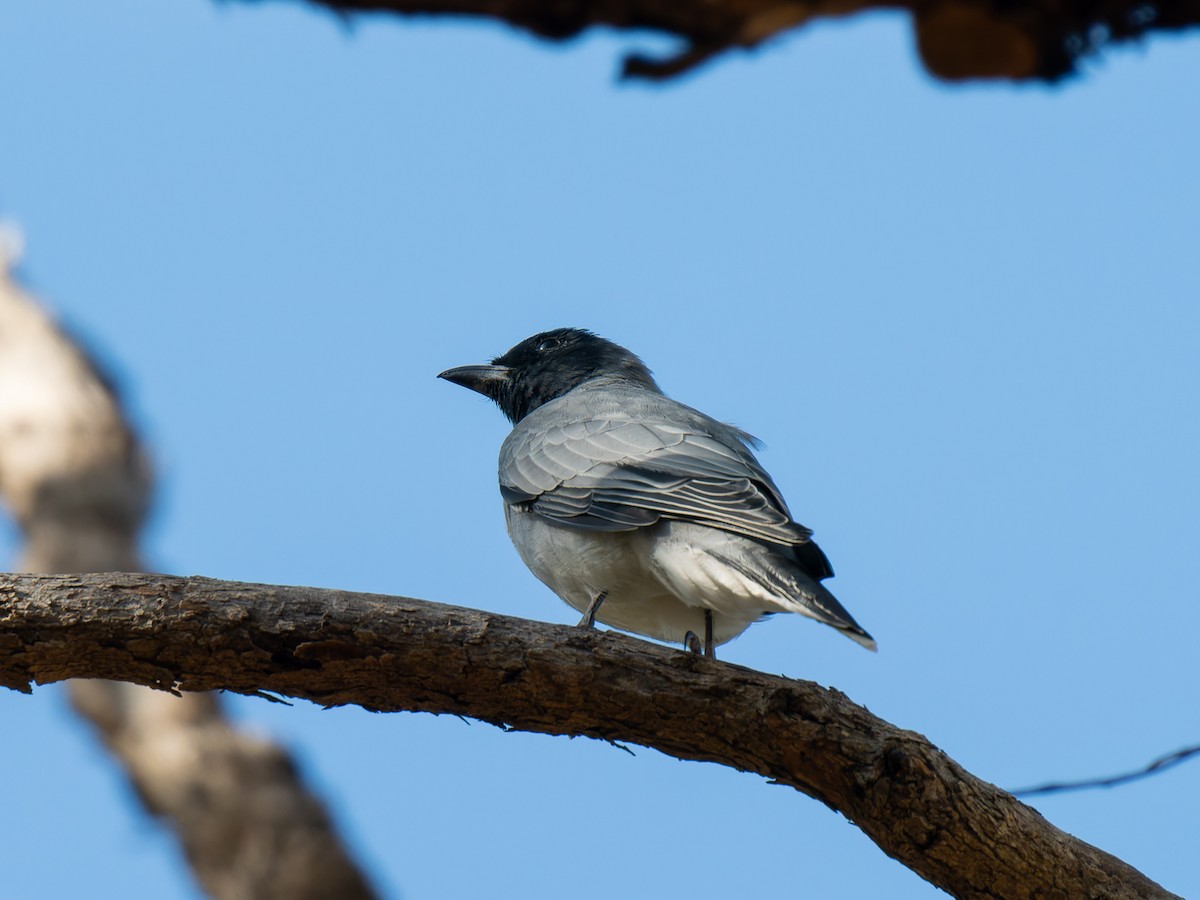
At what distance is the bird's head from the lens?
301 inches

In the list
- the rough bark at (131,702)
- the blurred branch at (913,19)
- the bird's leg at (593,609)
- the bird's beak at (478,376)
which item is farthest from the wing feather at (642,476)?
the rough bark at (131,702)

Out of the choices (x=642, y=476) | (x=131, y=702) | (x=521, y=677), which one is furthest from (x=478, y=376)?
(x=131, y=702)

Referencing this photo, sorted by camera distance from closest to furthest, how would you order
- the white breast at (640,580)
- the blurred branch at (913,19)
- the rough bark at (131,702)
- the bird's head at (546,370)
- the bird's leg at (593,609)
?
the blurred branch at (913,19) → the white breast at (640,580) → the bird's leg at (593,609) → the bird's head at (546,370) → the rough bark at (131,702)

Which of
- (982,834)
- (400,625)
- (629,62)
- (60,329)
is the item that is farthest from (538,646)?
(60,329)

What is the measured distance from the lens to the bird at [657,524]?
16.2 ft

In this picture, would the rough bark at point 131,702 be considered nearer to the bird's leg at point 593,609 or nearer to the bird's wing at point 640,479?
the bird's wing at point 640,479

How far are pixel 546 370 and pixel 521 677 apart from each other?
11.8 feet

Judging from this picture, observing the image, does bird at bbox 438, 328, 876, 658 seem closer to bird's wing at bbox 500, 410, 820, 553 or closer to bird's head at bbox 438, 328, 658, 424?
bird's wing at bbox 500, 410, 820, 553

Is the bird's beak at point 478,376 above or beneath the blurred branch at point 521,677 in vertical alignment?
above

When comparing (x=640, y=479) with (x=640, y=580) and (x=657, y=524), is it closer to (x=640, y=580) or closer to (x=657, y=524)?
(x=657, y=524)

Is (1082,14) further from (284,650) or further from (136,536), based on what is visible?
(136,536)

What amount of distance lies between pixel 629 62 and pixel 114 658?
317cm

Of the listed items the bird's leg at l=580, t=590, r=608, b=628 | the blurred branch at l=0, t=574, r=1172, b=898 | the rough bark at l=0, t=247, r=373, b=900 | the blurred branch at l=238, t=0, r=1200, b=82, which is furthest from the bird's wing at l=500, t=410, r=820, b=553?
the rough bark at l=0, t=247, r=373, b=900

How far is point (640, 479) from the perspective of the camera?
18.0 feet
